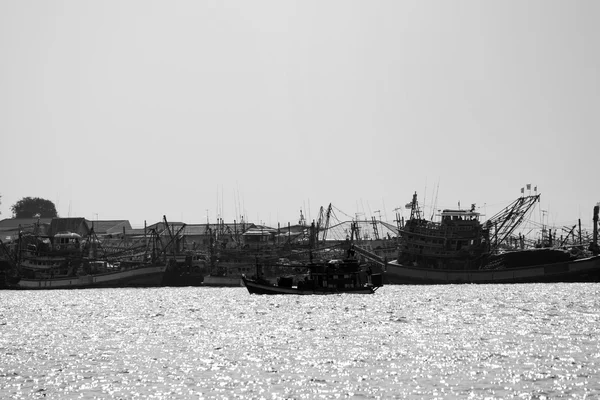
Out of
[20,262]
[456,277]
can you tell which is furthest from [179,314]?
[20,262]

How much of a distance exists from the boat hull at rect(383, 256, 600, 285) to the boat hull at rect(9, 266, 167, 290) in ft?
132

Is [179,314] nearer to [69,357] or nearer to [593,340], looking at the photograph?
[69,357]

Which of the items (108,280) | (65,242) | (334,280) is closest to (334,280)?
(334,280)

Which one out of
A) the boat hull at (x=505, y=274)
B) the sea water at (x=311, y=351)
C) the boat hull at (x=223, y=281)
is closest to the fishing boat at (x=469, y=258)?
the boat hull at (x=505, y=274)

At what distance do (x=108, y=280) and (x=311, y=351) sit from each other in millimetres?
119114

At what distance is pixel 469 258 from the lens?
6068 inches

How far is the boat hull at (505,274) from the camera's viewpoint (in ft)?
482

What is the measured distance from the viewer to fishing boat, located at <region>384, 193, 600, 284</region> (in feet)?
488

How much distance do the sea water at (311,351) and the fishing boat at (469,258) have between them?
44.4 meters

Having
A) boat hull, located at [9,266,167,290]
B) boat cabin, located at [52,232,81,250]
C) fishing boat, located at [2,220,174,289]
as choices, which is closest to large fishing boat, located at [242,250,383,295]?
boat hull, located at [9,266,167,290]

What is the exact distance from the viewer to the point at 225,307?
4087 inches

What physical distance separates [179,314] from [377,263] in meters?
72.2

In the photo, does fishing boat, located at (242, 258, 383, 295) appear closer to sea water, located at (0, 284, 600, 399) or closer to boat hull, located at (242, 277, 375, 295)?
boat hull, located at (242, 277, 375, 295)

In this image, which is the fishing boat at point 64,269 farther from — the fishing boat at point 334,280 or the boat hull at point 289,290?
the fishing boat at point 334,280
